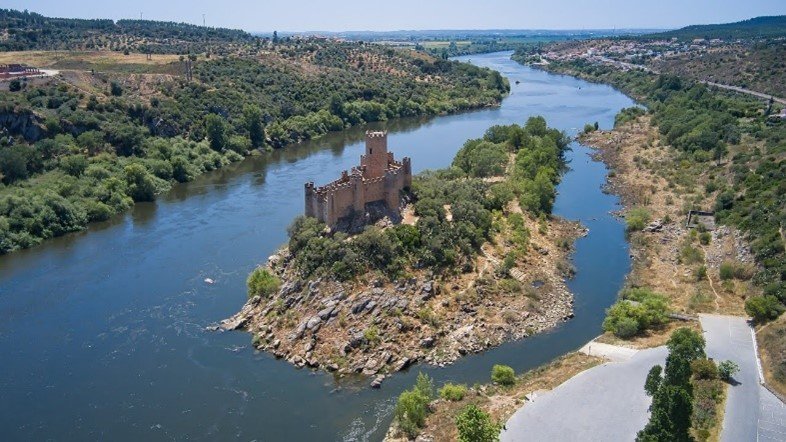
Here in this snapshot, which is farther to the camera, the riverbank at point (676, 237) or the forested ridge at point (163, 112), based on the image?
the forested ridge at point (163, 112)

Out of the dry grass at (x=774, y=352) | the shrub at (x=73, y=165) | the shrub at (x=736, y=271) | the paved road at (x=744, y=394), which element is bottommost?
the paved road at (x=744, y=394)

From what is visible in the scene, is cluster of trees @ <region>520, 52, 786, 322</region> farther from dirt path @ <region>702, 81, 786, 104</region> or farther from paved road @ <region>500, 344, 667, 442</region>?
paved road @ <region>500, 344, 667, 442</region>

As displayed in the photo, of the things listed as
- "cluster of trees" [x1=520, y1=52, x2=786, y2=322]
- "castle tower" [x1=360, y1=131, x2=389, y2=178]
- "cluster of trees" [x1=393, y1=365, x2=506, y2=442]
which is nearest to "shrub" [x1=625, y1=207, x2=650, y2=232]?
"cluster of trees" [x1=520, y1=52, x2=786, y2=322]

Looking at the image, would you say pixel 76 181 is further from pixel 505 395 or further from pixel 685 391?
pixel 685 391

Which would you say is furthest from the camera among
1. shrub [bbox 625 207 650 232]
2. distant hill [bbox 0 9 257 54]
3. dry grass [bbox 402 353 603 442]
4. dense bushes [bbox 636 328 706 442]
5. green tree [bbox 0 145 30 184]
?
distant hill [bbox 0 9 257 54]

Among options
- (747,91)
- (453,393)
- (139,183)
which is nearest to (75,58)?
(139,183)

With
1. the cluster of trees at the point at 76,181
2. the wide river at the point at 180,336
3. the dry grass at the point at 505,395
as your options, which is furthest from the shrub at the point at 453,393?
the cluster of trees at the point at 76,181

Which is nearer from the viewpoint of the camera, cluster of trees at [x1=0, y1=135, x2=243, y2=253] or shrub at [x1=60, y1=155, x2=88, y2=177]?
cluster of trees at [x1=0, y1=135, x2=243, y2=253]

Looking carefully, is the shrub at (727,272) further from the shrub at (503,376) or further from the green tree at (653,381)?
the shrub at (503,376)
